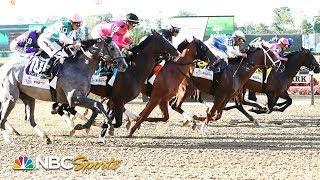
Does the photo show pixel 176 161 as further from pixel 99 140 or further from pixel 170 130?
pixel 170 130

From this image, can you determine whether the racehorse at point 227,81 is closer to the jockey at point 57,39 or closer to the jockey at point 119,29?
the jockey at point 119,29

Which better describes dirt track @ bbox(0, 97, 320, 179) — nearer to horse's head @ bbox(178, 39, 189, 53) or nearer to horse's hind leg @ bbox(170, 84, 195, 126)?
horse's hind leg @ bbox(170, 84, 195, 126)

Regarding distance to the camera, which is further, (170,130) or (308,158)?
(170,130)

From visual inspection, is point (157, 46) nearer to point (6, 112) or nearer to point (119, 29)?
point (119, 29)

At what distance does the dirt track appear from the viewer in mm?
9305

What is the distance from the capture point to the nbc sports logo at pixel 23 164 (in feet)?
31.9

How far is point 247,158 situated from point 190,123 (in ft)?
18.3

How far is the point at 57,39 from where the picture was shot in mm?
12656

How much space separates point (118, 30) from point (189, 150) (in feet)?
10.9

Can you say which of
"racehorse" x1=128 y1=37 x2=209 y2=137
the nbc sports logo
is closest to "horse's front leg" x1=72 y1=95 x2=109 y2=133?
the nbc sports logo

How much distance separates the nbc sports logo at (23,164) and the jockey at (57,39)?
103 inches

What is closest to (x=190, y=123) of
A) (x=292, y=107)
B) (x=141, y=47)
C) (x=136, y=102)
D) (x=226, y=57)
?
(x=226, y=57)

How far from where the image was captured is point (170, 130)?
15648mm

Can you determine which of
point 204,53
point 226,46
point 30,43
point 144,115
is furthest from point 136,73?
point 226,46
